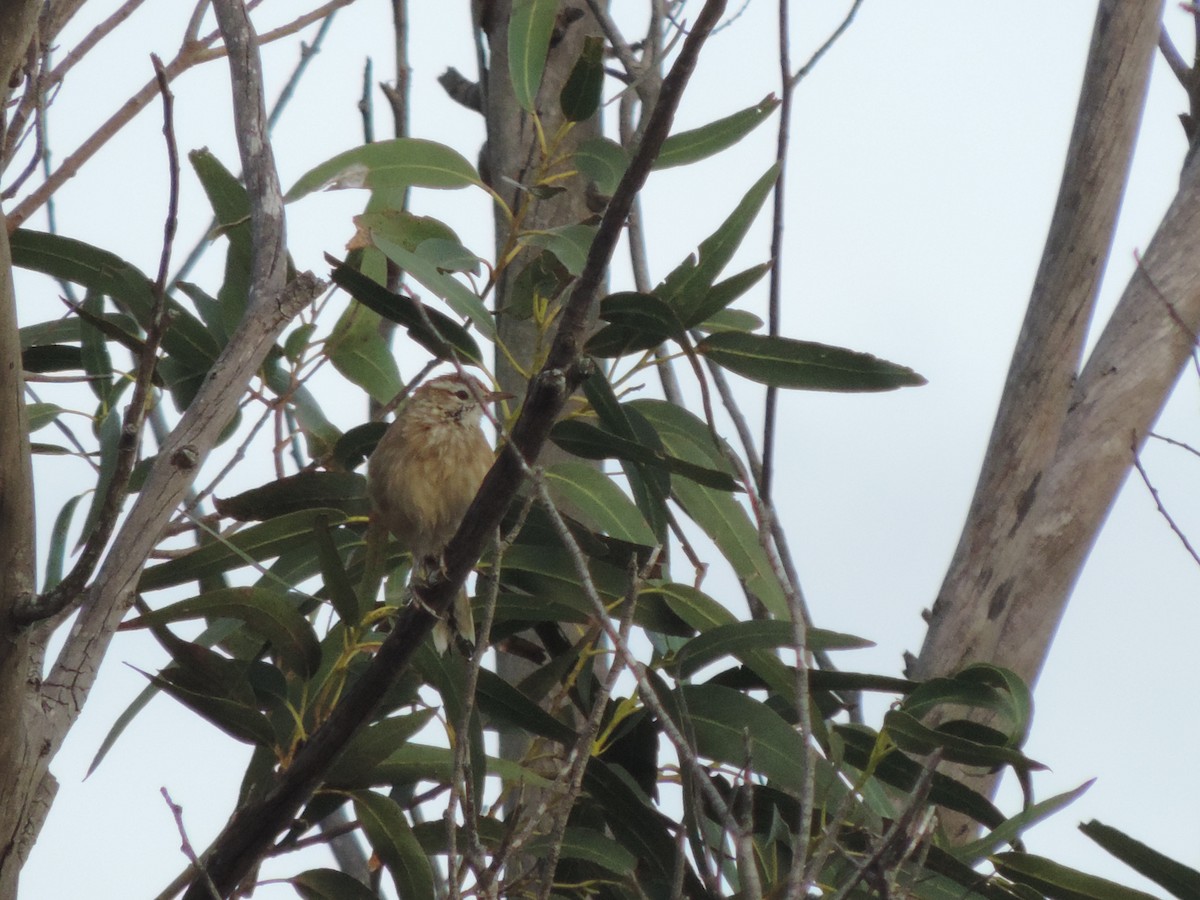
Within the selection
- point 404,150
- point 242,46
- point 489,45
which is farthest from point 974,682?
point 489,45

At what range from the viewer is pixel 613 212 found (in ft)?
4.95

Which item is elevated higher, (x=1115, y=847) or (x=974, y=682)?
(x=974, y=682)

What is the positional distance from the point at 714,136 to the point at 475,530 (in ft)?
3.01

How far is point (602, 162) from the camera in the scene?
7.48 feet

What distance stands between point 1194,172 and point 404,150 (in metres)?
1.91

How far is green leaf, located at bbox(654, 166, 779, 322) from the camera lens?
2062 millimetres

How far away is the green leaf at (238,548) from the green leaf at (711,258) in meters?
0.71

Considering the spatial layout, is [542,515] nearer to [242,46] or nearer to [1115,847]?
[242,46]

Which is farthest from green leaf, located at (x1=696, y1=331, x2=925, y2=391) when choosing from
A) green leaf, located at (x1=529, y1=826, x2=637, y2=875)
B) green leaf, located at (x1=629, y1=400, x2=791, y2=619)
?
green leaf, located at (x1=529, y1=826, x2=637, y2=875)

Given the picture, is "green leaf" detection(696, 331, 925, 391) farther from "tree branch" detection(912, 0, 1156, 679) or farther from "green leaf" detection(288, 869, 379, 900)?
"green leaf" detection(288, 869, 379, 900)

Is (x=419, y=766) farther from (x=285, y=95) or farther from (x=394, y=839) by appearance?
(x=285, y=95)

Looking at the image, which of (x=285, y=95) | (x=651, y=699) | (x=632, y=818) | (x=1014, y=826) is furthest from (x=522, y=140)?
(x=651, y=699)

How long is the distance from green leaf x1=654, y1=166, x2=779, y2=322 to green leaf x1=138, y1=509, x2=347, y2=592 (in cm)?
71

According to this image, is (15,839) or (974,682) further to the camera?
(974,682)
